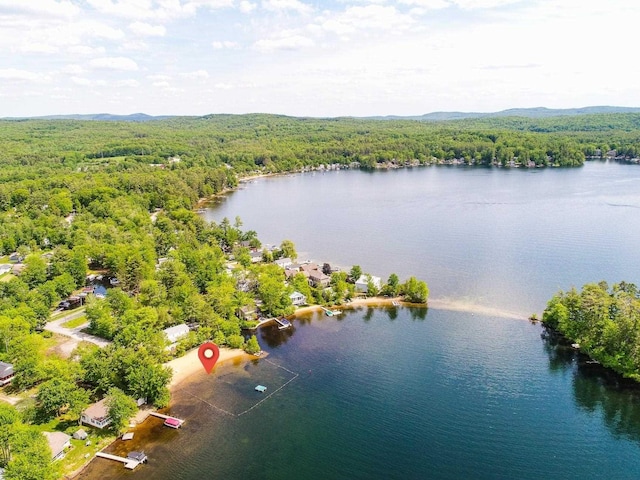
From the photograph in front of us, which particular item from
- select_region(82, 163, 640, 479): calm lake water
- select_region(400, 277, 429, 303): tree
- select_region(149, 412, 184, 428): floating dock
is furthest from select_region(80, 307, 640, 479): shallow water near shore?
select_region(400, 277, 429, 303): tree

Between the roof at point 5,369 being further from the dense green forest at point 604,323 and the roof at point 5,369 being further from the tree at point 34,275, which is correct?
the dense green forest at point 604,323

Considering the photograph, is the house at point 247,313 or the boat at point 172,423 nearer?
the boat at point 172,423

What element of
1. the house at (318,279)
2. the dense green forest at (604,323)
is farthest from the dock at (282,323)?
the dense green forest at (604,323)

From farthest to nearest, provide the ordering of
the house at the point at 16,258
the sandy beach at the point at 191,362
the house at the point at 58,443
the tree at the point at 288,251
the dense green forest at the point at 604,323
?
the house at the point at 16,258
the tree at the point at 288,251
the sandy beach at the point at 191,362
the dense green forest at the point at 604,323
the house at the point at 58,443

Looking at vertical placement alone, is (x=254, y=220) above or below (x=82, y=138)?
below

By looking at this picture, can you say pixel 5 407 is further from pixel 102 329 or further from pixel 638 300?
pixel 638 300

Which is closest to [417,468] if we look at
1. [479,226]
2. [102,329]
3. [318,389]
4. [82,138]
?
[318,389]
